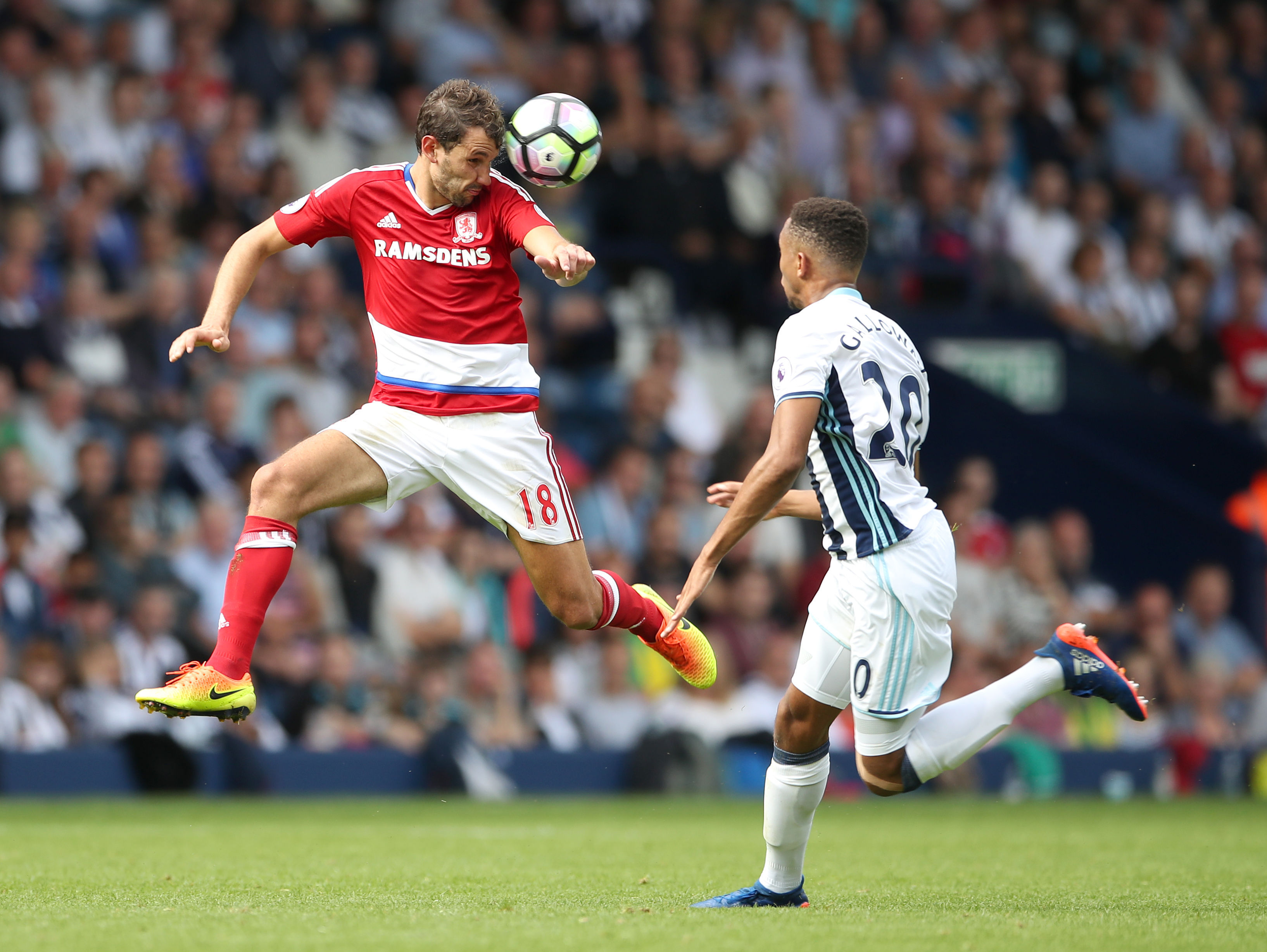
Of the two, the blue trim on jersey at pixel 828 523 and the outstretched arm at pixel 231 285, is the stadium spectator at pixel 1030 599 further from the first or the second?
the outstretched arm at pixel 231 285

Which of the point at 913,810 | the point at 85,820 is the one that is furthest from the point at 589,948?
the point at 913,810

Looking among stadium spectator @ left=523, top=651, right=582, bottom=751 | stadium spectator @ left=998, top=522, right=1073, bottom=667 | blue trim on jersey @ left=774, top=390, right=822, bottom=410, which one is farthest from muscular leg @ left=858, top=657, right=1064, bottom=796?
stadium spectator @ left=998, top=522, right=1073, bottom=667

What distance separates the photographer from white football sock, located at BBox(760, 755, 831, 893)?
633 centimetres

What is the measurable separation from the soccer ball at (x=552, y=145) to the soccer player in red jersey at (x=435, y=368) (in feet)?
0.48

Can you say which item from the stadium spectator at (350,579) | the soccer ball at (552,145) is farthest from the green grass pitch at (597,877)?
the soccer ball at (552,145)

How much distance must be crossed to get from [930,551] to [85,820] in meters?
6.14

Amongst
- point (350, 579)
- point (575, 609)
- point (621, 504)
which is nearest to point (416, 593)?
point (350, 579)

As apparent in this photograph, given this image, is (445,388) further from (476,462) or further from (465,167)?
(465,167)

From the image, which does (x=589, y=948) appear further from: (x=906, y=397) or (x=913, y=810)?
(x=913, y=810)

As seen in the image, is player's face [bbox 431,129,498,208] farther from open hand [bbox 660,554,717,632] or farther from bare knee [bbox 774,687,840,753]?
bare knee [bbox 774,687,840,753]

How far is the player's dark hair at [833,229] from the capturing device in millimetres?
6332

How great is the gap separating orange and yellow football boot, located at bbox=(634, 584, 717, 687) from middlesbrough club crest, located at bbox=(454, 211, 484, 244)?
161cm

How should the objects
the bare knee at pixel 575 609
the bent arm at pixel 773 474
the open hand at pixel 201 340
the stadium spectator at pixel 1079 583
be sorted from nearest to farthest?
the bent arm at pixel 773 474, the open hand at pixel 201 340, the bare knee at pixel 575 609, the stadium spectator at pixel 1079 583

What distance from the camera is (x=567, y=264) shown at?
250 inches
